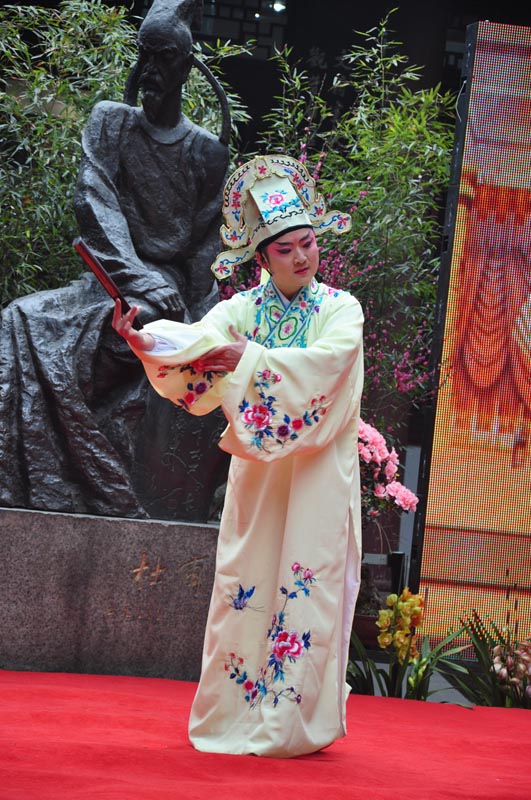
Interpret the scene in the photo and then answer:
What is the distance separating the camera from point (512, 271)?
187 inches

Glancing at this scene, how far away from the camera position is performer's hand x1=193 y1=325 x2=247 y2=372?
2312 millimetres

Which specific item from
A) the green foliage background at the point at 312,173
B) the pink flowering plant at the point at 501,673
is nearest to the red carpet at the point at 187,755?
the pink flowering plant at the point at 501,673

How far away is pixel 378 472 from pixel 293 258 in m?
2.00

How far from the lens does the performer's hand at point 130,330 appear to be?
2219 millimetres

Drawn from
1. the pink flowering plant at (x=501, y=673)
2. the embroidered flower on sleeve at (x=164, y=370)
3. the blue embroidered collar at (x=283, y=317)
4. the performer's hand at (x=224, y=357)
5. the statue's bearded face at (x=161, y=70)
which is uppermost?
the statue's bearded face at (x=161, y=70)

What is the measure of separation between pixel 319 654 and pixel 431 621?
2.50m

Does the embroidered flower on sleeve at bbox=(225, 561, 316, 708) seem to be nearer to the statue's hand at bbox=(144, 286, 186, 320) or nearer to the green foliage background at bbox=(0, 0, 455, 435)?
the statue's hand at bbox=(144, 286, 186, 320)

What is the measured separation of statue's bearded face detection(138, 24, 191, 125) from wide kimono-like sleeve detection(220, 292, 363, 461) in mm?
2002

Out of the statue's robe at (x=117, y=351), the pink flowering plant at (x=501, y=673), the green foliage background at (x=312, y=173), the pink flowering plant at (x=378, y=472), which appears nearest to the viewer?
the statue's robe at (x=117, y=351)

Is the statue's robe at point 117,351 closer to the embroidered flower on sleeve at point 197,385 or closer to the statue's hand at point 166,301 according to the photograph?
the statue's hand at point 166,301

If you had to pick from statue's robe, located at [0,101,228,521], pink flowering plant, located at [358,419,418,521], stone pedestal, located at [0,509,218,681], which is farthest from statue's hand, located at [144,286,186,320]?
pink flowering plant, located at [358,419,418,521]

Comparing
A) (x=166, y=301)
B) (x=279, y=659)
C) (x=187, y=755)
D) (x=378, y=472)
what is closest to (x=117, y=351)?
(x=166, y=301)

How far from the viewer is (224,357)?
2322mm

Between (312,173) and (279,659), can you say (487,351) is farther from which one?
(279,659)
